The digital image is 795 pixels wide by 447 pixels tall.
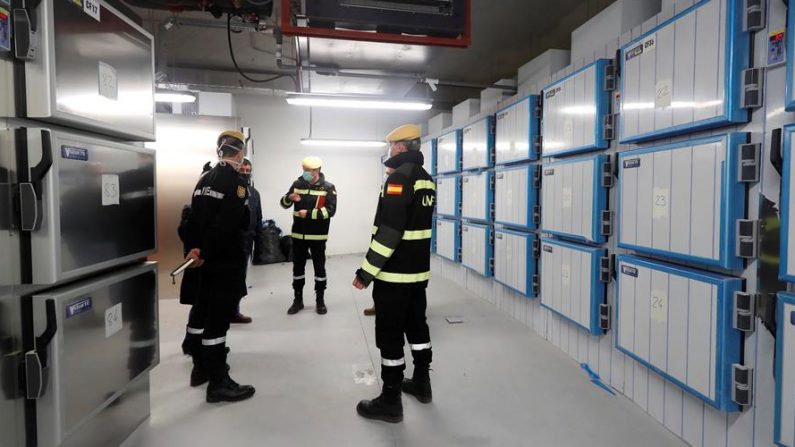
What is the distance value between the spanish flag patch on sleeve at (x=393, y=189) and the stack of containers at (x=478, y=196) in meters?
2.41

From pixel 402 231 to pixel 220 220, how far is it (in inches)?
40.5

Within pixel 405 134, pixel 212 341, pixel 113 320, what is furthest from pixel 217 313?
pixel 405 134

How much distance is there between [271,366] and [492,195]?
274 cm

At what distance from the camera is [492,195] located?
4.45 m

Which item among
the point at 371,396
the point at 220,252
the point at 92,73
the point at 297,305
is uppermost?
the point at 92,73

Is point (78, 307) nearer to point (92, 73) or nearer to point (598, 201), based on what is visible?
point (92, 73)

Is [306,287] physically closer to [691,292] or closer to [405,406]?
[405,406]

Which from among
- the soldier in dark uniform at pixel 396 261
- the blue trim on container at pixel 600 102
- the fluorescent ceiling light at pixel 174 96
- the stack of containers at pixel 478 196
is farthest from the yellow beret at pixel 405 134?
the fluorescent ceiling light at pixel 174 96

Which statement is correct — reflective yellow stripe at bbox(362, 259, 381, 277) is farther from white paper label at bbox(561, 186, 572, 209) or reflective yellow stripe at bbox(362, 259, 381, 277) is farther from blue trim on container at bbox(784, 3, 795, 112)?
blue trim on container at bbox(784, 3, 795, 112)

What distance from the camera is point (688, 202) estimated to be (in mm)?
1965

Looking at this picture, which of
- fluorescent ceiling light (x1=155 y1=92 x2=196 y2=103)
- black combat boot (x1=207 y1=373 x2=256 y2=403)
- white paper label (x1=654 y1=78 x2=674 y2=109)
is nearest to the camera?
white paper label (x1=654 y1=78 x2=674 y2=109)

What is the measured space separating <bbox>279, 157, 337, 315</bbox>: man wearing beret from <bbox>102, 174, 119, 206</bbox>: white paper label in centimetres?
239

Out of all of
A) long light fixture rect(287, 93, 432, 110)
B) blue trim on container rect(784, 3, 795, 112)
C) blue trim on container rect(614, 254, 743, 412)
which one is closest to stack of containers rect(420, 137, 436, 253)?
long light fixture rect(287, 93, 432, 110)

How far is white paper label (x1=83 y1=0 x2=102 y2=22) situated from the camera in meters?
1.58
